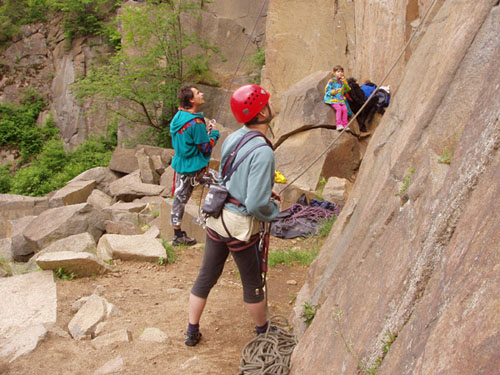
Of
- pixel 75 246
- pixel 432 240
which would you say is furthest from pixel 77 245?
pixel 432 240

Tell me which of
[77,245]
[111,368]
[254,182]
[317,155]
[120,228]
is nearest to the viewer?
[254,182]

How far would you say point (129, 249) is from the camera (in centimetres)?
592

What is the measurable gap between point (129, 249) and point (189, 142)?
4.86ft

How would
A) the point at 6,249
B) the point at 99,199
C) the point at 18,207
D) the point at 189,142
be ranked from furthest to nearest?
the point at 18,207 → the point at 99,199 → the point at 6,249 → the point at 189,142

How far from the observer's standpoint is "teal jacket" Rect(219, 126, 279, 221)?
2830mm

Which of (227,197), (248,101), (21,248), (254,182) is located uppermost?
(248,101)

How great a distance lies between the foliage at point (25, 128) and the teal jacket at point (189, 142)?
18.3m

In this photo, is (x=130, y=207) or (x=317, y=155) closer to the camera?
(x=317, y=155)

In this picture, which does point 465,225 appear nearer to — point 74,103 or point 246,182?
point 246,182

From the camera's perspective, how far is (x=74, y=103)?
2138 centimetres

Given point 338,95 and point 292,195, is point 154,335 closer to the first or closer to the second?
point 292,195

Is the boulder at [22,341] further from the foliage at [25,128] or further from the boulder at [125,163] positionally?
the foliage at [25,128]

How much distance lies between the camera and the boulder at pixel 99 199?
11520 millimetres

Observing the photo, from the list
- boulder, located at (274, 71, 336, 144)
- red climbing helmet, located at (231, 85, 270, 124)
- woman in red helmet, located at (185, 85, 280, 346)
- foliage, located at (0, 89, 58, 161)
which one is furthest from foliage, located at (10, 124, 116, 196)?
red climbing helmet, located at (231, 85, 270, 124)
